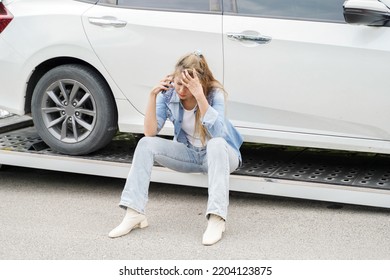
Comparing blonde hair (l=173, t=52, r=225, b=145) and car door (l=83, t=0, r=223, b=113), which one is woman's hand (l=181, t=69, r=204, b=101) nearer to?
blonde hair (l=173, t=52, r=225, b=145)

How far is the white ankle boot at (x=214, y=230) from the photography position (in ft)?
16.3

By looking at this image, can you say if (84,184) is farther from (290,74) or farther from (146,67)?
(290,74)

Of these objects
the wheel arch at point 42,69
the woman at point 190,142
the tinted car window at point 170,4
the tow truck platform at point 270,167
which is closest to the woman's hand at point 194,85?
the woman at point 190,142

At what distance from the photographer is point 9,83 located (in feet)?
20.3

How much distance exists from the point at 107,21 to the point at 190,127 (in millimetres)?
1120

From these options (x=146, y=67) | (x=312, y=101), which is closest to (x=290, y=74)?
(x=312, y=101)

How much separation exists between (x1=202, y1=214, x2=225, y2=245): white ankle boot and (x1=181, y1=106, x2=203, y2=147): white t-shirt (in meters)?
0.58

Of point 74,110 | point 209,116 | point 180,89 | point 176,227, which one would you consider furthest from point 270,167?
point 74,110

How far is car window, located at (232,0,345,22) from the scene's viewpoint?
5406 mm

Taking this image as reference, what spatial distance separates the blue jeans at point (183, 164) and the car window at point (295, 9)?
3.34ft

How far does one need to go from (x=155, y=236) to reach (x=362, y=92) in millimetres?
1652

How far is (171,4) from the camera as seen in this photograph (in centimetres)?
580

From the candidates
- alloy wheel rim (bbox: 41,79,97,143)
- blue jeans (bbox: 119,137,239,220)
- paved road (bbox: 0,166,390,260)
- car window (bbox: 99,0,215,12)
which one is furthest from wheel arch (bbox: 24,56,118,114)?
blue jeans (bbox: 119,137,239,220)
